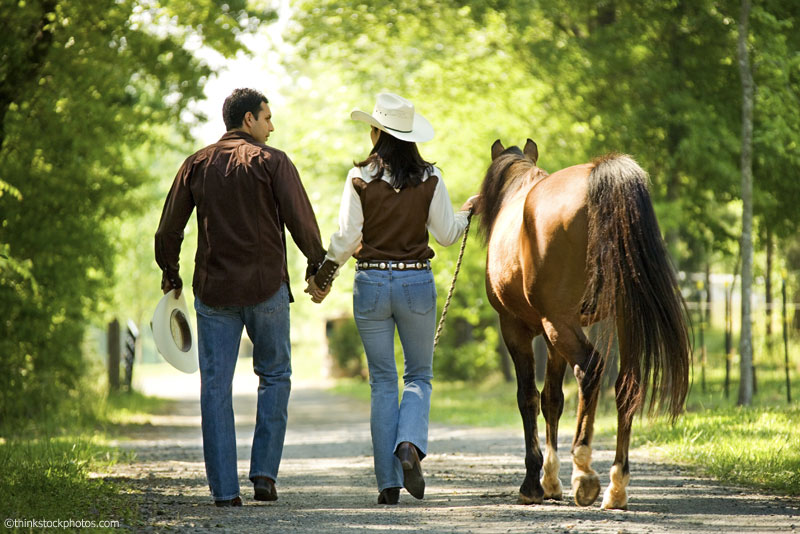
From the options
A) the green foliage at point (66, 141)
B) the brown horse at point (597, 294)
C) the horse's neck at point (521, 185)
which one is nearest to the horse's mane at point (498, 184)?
the horse's neck at point (521, 185)

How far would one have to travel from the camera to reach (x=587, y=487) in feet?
18.4

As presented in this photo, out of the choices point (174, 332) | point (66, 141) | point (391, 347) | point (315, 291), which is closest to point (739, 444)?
point (391, 347)

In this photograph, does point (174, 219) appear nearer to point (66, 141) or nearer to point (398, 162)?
point (398, 162)

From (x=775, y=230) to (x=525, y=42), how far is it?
4.60 m

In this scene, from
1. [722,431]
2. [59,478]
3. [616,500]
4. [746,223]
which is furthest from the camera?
[746,223]

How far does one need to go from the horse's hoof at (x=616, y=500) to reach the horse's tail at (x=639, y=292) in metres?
0.45

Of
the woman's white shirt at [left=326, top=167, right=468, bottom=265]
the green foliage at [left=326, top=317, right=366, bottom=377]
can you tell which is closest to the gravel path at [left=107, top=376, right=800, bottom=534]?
the woman's white shirt at [left=326, top=167, right=468, bottom=265]

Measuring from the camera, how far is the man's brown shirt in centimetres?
588

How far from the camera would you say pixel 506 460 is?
841 centimetres

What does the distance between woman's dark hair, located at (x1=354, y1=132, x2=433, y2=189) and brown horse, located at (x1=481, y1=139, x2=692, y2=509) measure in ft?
2.28

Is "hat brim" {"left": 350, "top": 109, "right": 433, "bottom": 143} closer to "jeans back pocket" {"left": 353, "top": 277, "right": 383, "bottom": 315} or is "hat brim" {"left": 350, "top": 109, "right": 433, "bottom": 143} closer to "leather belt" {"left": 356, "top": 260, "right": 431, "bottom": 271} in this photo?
"leather belt" {"left": 356, "top": 260, "right": 431, "bottom": 271}

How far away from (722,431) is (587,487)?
3.44m

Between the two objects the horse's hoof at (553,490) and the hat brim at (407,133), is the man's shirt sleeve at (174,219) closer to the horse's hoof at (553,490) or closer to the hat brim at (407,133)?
the hat brim at (407,133)

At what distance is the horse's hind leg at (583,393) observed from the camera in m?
5.61
